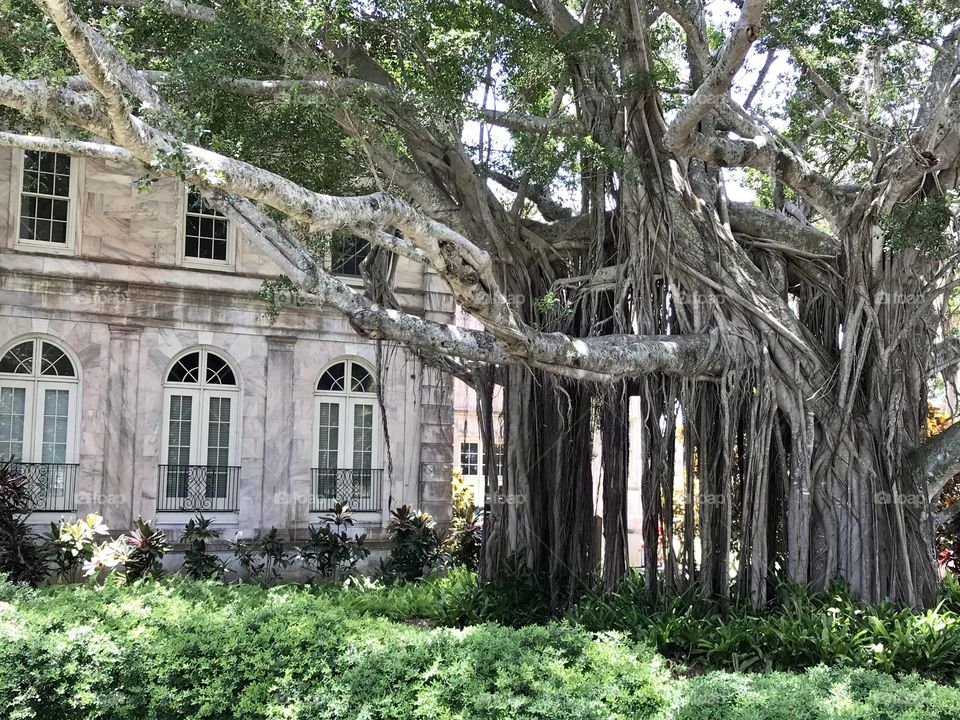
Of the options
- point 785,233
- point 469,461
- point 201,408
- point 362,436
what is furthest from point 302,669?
point 469,461

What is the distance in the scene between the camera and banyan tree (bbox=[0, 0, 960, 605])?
823 centimetres

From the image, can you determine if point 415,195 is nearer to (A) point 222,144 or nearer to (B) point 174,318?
(A) point 222,144

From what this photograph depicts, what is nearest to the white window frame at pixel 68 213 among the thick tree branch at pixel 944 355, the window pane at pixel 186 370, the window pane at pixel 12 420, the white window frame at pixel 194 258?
the white window frame at pixel 194 258

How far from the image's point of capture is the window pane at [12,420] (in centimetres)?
1312

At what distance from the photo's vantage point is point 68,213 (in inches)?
536

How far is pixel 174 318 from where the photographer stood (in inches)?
549

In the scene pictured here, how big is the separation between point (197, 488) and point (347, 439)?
2.29 metres

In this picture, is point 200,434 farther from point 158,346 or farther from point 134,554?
point 134,554

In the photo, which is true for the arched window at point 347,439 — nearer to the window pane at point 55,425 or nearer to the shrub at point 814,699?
Answer: the window pane at point 55,425

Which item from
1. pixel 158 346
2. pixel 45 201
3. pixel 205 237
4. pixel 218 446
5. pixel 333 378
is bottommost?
pixel 218 446

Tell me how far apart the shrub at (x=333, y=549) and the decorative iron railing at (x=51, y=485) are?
3.12 meters

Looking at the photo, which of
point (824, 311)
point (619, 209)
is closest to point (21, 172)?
point (619, 209)

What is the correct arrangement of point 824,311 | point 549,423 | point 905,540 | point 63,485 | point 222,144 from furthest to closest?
point 63,485 < point 549,423 < point 824,311 < point 905,540 < point 222,144

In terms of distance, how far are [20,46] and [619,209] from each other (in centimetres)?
521
